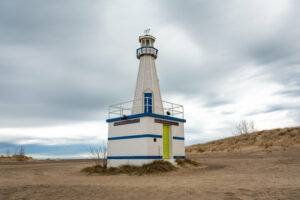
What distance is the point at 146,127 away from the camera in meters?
16.8

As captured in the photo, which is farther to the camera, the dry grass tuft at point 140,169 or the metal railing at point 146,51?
the metal railing at point 146,51

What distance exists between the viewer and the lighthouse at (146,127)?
1692 cm

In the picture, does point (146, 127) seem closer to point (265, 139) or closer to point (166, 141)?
point (166, 141)

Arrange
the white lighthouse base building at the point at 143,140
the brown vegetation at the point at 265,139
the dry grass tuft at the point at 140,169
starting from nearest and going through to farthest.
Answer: the dry grass tuft at the point at 140,169 < the white lighthouse base building at the point at 143,140 < the brown vegetation at the point at 265,139

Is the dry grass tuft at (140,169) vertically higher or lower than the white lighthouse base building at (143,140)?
lower

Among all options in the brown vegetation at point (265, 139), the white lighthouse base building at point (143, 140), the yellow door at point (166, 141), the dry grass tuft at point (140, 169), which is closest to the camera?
the dry grass tuft at point (140, 169)

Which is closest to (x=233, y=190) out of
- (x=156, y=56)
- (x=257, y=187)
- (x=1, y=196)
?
(x=257, y=187)

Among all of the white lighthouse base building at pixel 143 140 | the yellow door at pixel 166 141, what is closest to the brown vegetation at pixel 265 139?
the white lighthouse base building at pixel 143 140

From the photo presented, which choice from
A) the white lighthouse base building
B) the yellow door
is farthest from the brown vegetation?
the yellow door

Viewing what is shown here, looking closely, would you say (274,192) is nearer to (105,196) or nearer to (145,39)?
(105,196)

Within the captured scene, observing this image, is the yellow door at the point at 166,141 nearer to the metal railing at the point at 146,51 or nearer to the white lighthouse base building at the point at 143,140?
the white lighthouse base building at the point at 143,140

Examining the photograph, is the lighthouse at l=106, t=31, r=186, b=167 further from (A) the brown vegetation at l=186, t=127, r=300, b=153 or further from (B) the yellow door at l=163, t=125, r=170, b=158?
(A) the brown vegetation at l=186, t=127, r=300, b=153

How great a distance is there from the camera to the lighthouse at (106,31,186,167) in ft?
55.5

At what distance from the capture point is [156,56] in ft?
71.9
